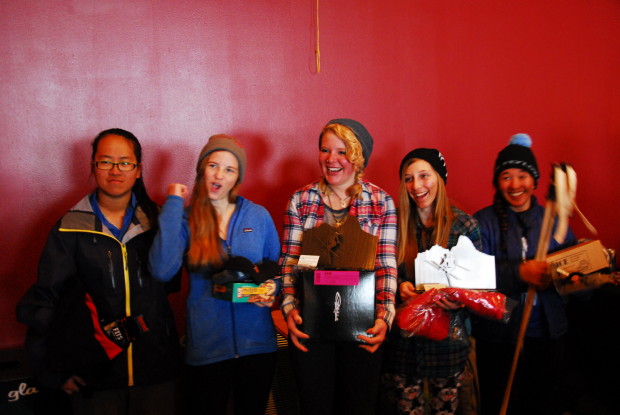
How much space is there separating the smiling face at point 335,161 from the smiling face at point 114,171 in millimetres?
761

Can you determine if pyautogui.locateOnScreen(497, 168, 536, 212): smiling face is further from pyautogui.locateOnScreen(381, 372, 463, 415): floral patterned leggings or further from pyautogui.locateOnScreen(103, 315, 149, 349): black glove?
pyautogui.locateOnScreen(103, 315, 149, 349): black glove

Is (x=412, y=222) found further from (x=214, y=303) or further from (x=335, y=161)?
(x=214, y=303)

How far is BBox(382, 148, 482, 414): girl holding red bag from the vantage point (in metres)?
1.71

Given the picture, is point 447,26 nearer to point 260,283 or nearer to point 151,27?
point 151,27

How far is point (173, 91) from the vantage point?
2.30m

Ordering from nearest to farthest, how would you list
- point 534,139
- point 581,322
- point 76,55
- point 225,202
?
point 225,202 → point 76,55 → point 581,322 → point 534,139

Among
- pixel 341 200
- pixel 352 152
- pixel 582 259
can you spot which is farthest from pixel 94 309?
pixel 582 259

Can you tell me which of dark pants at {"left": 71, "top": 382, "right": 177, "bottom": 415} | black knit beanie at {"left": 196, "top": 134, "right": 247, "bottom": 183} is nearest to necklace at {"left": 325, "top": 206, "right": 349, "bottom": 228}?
black knit beanie at {"left": 196, "top": 134, "right": 247, "bottom": 183}

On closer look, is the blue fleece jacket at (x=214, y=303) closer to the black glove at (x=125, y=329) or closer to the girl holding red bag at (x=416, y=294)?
the black glove at (x=125, y=329)

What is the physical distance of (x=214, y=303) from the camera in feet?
5.39

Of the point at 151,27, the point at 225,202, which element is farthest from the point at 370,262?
the point at 151,27

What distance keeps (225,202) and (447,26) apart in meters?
1.94

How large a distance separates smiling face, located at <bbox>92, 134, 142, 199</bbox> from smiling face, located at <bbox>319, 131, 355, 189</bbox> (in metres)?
0.76

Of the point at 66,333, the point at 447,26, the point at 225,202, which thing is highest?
the point at 447,26
